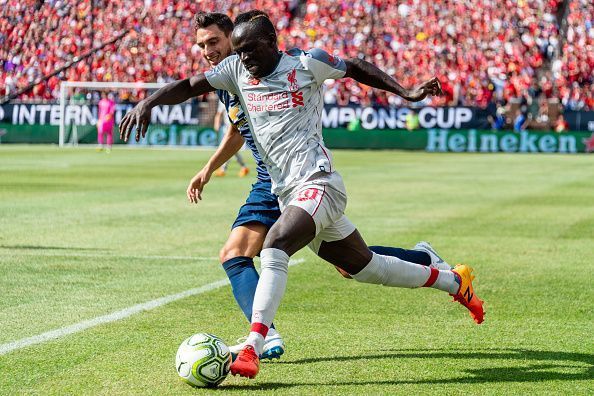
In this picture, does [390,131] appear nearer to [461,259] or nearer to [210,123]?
[210,123]

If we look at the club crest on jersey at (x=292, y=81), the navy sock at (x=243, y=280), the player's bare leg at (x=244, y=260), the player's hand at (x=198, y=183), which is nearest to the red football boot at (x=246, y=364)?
the player's bare leg at (x=244, y=260)

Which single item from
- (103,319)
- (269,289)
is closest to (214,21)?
(269,289)

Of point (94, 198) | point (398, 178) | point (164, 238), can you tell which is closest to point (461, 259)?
point (164, 238)

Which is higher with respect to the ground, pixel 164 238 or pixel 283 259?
pixel 283 259

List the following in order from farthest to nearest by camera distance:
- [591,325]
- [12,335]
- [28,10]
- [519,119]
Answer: [28,10] → [519,119] → [591,325] → [12,335]

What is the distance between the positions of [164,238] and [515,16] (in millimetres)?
34832

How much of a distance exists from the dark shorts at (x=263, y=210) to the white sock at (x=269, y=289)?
0.77 metres

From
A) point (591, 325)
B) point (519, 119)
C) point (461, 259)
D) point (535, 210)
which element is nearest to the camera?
point (591, 325)

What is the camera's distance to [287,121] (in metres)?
6.36

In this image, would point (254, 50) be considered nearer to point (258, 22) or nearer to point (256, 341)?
point (258, 22)

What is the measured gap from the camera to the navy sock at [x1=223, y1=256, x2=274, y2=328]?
6.63m

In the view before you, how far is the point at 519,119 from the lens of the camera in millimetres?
41531

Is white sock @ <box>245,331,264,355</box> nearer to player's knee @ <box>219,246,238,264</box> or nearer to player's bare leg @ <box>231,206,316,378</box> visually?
player's bare leg @ <box>231,206,316,378</box>

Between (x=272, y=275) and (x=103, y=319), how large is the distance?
227 cm
